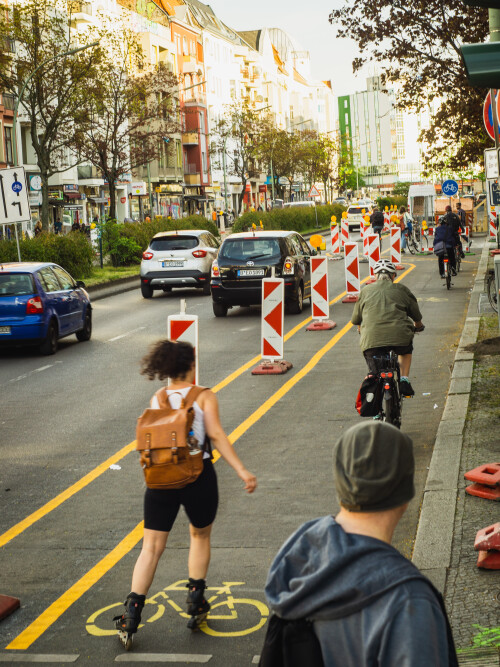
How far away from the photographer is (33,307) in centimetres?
1805

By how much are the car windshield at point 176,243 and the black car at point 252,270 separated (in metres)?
5.80

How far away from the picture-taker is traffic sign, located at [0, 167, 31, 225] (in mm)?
24609

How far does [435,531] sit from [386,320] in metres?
3.64

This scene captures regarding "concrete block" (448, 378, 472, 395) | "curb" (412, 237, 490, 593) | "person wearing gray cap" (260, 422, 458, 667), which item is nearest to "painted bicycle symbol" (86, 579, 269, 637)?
"curb" (412, 237, 490, 593)

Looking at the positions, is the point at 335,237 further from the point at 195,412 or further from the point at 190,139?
the point at 190,139

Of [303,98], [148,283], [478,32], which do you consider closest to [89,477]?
[148,283]

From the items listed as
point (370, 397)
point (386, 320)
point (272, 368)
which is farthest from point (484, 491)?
point (272, 368)

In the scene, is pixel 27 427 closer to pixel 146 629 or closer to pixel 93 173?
pixel 146 629

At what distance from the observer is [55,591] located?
21.6ft

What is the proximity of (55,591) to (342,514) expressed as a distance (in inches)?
170

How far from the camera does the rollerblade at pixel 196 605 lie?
230 inches

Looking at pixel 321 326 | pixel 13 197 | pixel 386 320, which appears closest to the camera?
pixel 386 320

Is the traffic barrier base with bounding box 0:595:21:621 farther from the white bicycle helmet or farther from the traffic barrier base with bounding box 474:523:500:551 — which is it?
the white bicycle helmet

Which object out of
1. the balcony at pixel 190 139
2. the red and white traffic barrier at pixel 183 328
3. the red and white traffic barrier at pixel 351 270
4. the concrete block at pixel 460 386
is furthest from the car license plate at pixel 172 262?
the balcony at pixel 190 139
